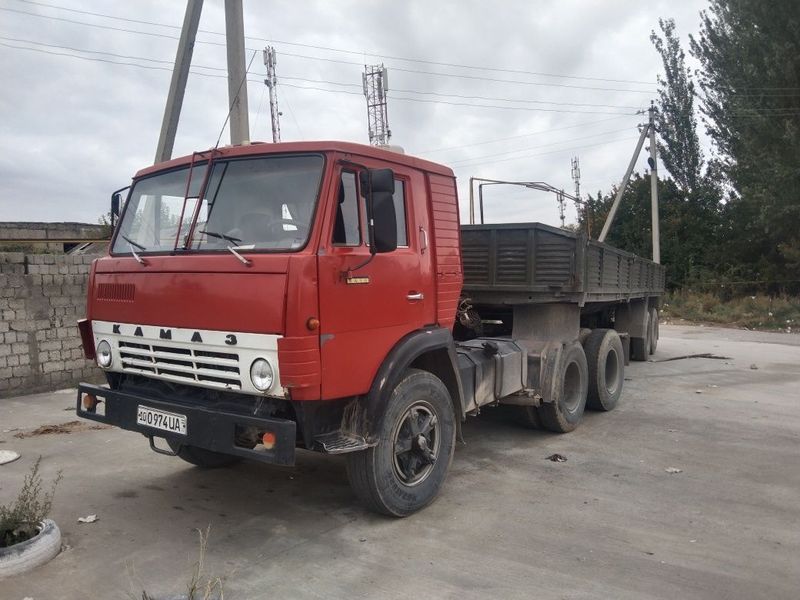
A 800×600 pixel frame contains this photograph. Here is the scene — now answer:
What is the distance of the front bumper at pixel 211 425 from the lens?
3197 mm

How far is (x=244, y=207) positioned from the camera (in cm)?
364

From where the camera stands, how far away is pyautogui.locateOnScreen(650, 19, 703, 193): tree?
87.8ft

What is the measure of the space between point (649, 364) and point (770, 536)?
7.33 meters

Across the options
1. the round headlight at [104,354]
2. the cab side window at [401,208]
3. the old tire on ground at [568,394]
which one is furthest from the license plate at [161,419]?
the old tire on ground at [568,394]

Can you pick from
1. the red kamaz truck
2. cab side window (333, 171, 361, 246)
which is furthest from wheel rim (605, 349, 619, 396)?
→ cab side window (333, 171, 361, 246)

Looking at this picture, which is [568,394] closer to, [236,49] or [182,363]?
[182,363]

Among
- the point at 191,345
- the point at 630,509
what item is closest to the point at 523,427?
the point at 630,509

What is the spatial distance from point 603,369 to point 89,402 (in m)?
5.30

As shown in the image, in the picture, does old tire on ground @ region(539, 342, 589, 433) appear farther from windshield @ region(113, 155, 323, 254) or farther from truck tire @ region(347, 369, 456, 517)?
windshield @ region(113, 155, 323, 254)

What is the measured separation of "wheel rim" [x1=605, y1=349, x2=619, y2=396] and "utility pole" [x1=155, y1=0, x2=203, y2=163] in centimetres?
709

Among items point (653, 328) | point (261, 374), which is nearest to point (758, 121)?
point (653, 328)

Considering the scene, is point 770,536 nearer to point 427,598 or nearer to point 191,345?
point 427,598

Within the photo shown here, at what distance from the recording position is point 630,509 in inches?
163

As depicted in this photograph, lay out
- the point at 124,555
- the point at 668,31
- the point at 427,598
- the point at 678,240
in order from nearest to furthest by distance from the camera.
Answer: the point at 427,598 → the point at 124,555 → the point at 678,240 → the point at 668,31
